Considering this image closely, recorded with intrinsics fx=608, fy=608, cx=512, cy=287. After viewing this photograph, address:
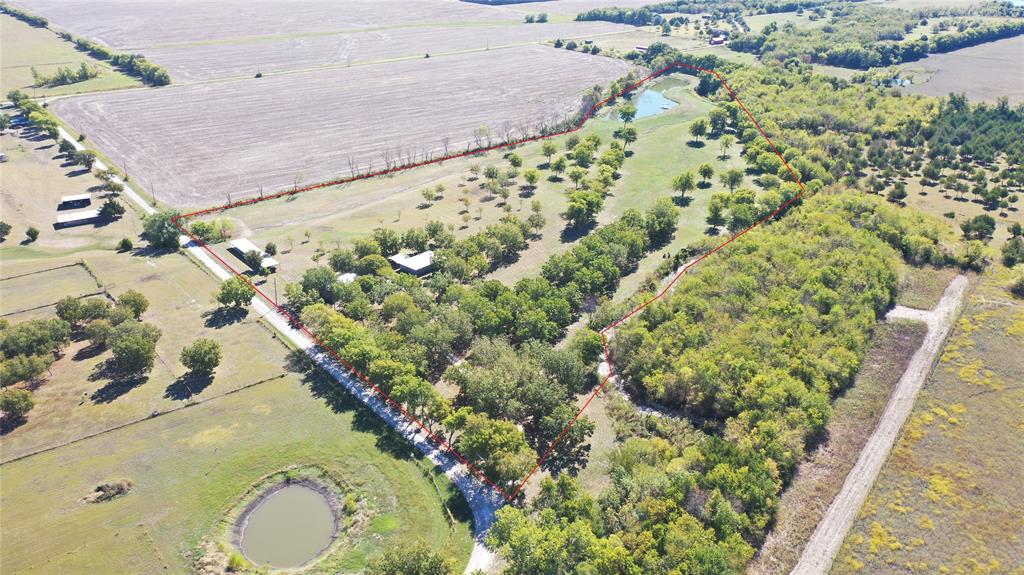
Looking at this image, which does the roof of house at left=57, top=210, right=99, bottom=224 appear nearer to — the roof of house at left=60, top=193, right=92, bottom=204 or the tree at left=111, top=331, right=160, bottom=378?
the roof of house at left=60, top=193, right=92, bottom=204

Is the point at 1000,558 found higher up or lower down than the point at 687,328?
lower down

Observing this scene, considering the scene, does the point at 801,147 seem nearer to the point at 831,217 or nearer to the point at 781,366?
the point at 831,217

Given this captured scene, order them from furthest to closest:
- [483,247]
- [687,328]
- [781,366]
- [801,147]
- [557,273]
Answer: [801,147] < [483,247] < [557,273] < [687,328] < [781,366]

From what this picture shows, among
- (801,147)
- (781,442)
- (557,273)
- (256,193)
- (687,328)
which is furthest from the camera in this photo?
(801,147)

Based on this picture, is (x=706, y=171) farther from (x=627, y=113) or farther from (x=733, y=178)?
(x=627, y=113)

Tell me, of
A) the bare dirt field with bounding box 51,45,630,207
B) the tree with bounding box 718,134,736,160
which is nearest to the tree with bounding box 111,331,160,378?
the bare dirt field with bounding box 51,45,630,207

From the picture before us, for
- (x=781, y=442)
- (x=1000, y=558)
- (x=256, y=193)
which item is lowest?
(x=1000, y=558)

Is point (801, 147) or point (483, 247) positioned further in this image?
point (801, 147)

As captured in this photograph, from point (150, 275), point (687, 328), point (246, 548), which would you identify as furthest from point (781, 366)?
point (150, 275)
